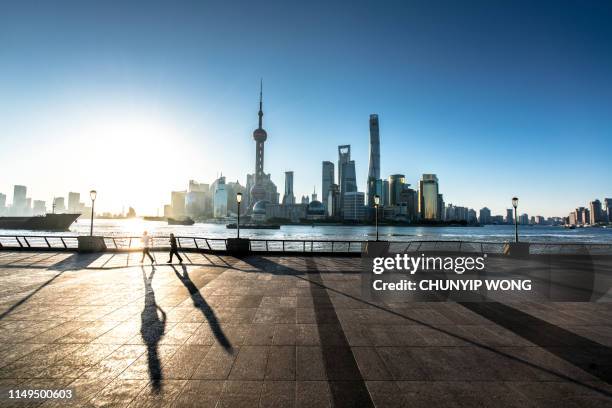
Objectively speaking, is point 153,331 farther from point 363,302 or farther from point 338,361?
point 363,302

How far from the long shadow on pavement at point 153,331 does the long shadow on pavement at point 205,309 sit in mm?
1050

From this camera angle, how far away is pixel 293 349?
5.84 metres

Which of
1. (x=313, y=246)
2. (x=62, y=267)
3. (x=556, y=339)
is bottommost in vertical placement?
(x=313, y=246)

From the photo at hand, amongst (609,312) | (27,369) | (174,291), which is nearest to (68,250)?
(174,291)

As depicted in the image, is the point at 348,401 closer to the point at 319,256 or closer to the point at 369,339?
the point at 369,339

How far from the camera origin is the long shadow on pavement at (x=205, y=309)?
20.4ft

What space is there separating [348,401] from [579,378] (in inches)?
159

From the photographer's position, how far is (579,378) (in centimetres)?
478

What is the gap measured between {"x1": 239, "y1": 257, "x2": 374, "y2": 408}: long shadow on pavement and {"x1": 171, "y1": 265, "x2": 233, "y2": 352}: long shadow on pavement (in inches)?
81.6

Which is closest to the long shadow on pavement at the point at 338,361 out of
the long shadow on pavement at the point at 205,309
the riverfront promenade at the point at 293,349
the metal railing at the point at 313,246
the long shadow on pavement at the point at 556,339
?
the riverfront promenade at the point at 293,349

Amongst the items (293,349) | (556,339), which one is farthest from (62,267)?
(556,339)

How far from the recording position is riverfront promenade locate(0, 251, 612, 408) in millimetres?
4324

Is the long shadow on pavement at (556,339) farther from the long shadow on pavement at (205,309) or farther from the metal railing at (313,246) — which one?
the metal railing at (313,246)

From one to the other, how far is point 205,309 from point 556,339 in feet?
28.8
